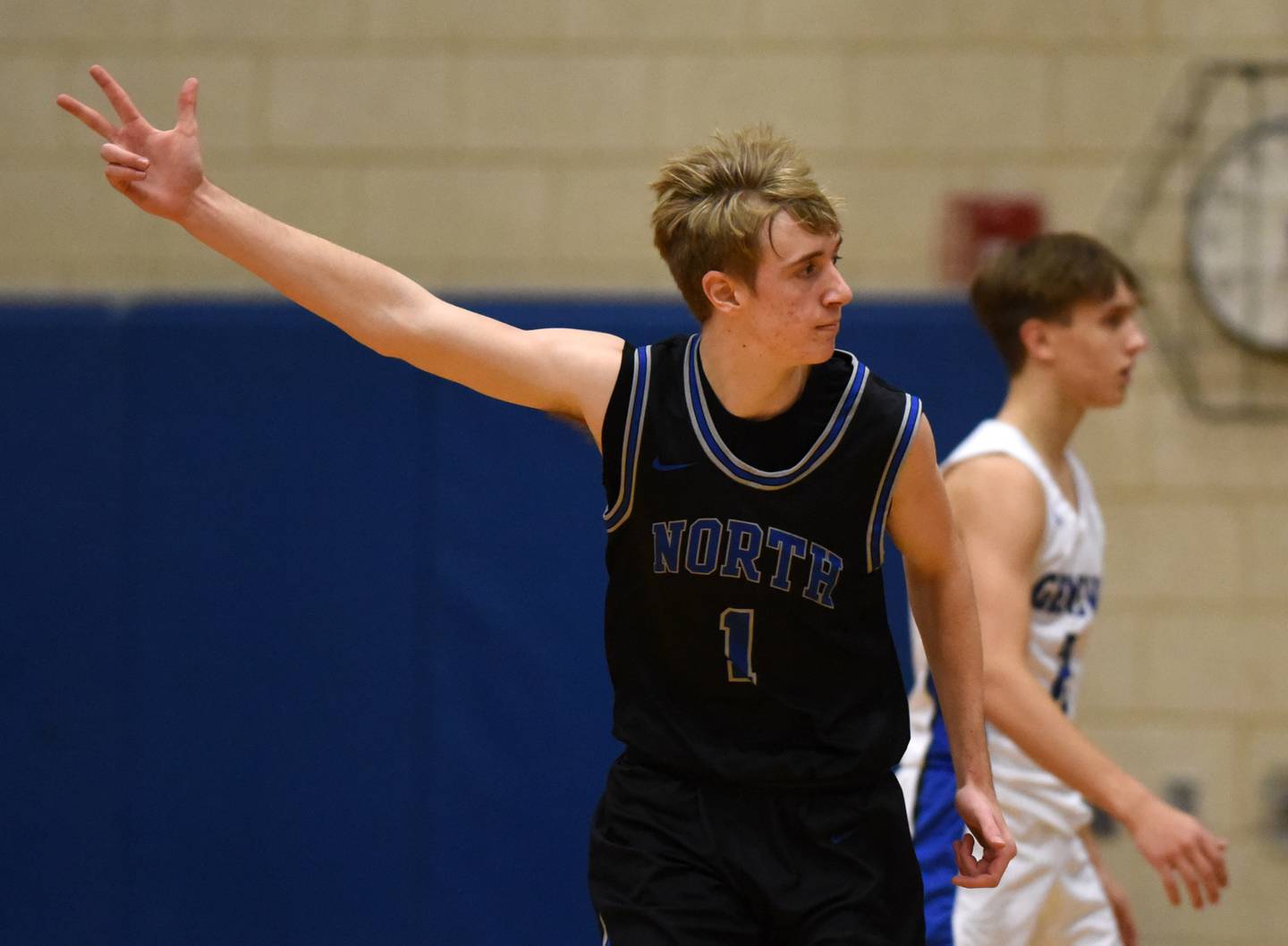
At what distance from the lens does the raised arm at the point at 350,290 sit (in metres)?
1.97

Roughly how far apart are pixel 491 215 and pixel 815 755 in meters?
2.92

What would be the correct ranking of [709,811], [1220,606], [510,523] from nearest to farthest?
[709,811] < [510,523] < [1220,606]

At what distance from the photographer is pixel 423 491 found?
13.3 feet

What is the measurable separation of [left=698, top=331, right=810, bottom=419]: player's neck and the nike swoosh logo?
10 centimetres

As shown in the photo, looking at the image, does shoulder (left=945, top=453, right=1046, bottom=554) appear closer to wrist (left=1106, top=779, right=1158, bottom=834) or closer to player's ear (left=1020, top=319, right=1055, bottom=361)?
player's ear (left=1020, top=319, right=1055, bottom=361)

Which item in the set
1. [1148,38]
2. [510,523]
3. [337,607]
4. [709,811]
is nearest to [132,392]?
[337,607]

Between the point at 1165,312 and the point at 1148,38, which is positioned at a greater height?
the point at 1148,38

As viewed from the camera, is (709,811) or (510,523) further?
(510,523)

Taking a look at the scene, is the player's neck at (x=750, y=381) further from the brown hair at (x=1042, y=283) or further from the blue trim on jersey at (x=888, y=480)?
the brown hair at (x=1042, y=283)

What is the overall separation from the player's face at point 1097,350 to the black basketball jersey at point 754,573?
105 cm

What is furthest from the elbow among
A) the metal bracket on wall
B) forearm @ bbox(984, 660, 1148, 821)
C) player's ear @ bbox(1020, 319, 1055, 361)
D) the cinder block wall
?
the metal bracket on wall

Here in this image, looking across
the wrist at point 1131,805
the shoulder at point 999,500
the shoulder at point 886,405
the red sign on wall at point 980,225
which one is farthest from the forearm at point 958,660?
the red sign on wall at point 980,225

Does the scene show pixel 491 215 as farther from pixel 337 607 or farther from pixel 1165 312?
pixel 1165 312

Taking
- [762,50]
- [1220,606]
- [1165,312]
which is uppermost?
[762,50]
